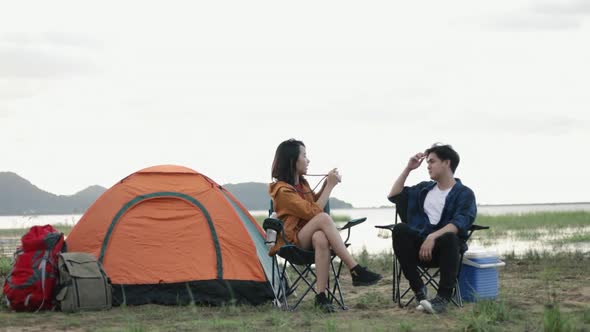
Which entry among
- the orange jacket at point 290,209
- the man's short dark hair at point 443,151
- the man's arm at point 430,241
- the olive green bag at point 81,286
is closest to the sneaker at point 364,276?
the man's arm at point 430,241

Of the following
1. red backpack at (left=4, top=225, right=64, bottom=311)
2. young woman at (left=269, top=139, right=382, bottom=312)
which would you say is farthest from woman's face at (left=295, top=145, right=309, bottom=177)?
red backpack at (left=4, top=225, right=64, bottom=311)

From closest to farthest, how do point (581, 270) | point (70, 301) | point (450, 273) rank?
point (450, 273) < point (70, 301) < point (581, 270)

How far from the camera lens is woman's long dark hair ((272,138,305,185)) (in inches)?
211

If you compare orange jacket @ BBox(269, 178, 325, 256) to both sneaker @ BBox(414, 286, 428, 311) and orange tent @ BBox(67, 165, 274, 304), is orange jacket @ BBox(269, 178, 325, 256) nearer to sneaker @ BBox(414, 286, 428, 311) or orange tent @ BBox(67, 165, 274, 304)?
orange tent @ BBox(67, 165, 274, 304)

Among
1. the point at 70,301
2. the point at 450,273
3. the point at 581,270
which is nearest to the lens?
the point at 450,273

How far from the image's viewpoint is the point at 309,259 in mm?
5199

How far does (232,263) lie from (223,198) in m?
0.56

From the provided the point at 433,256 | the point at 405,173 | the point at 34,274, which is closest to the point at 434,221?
the point at 433,256

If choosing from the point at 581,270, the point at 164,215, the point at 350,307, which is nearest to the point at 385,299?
the point at 350,307

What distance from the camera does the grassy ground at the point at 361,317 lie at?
4.29 metres

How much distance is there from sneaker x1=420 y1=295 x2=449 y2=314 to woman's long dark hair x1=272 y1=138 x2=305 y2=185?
49.4 inches

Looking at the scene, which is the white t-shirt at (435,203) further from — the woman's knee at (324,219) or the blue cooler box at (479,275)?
the woman's knee at (324,219)

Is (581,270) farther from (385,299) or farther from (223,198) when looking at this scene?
(223,198)

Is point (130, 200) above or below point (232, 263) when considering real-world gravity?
above
